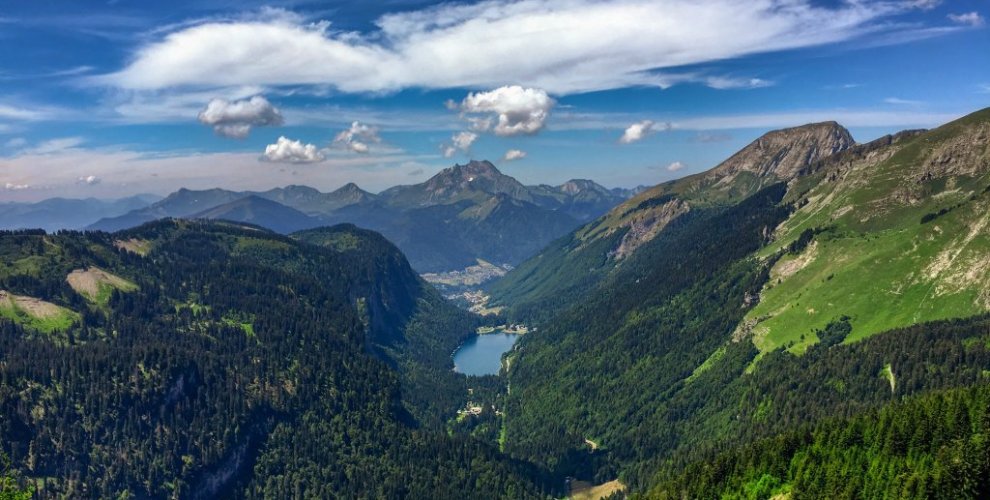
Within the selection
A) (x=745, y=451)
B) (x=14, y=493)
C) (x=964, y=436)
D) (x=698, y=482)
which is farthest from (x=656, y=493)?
(x=14, y=493)

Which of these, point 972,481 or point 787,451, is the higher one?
point 972,481

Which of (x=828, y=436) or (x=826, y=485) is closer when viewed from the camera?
(x=826, y=485)

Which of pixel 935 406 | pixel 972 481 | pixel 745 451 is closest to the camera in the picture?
pixel 972 481

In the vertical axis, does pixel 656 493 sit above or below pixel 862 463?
below

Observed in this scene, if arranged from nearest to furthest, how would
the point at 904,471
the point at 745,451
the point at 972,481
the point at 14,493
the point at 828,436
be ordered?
the point at 14,493, the point at 972,481, the point at 904,471, the point at 828,436, the point at 745,451

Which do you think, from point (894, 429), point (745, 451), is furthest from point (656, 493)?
point (894, 429)

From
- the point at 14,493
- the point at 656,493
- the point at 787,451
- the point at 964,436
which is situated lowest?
the point at 656,493

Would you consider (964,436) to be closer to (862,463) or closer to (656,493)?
(862,463)

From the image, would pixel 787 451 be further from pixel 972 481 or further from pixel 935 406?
pixel 972 481

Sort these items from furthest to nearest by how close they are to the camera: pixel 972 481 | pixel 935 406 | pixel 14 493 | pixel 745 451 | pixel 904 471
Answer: pixel 745 451
pixel 935 406
pixel 904 471
pixel 972 481
pixel 14 493
